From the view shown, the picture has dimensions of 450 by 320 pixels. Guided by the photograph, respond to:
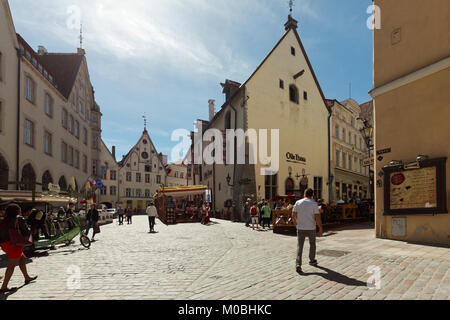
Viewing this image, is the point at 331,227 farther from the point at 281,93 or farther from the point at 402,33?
the point at 281,93

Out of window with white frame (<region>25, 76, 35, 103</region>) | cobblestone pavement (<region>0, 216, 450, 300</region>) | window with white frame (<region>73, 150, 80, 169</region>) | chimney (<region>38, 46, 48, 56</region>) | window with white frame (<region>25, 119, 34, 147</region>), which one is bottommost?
cobblestone pavement (<region>0, 216, 450, 300</region>)

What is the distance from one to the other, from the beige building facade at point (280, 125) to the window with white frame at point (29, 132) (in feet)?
46.9

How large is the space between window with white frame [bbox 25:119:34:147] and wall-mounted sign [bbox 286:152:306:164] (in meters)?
19.5

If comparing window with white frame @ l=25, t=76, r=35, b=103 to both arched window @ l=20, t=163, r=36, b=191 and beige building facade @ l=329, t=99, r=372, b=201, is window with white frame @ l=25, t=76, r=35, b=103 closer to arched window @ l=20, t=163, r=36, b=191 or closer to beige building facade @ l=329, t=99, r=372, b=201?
arched window @ l=20, t=163, r=36, b=191

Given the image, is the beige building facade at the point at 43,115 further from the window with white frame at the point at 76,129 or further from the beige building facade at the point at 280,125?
the beige building facade at the point at 280,125

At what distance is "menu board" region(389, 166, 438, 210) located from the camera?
30.0 ft

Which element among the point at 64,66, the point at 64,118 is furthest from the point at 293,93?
the point at 64,66

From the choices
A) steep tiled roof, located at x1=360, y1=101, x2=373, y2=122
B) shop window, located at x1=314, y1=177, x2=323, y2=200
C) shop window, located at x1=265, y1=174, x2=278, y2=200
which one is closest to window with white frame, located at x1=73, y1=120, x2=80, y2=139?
shop window, located at x1=265, y1=174, x2=278, y2=200

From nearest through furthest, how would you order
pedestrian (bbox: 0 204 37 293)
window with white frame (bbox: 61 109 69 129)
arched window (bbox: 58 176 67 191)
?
pedestrian (bbox: 0 204 37 293)
arched window (bbox: 58 176 67 191)
window with white frame (bbox: 61 109 69 129)

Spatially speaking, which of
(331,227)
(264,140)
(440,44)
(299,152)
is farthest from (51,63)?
(440,44)

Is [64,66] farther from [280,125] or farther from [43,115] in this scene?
[280,125]

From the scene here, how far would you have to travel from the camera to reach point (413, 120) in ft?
32.5

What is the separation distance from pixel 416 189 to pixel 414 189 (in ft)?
0.20

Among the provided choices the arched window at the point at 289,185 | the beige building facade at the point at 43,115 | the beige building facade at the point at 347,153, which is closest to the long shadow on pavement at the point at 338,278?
the beige building facade at the point at 43,115
